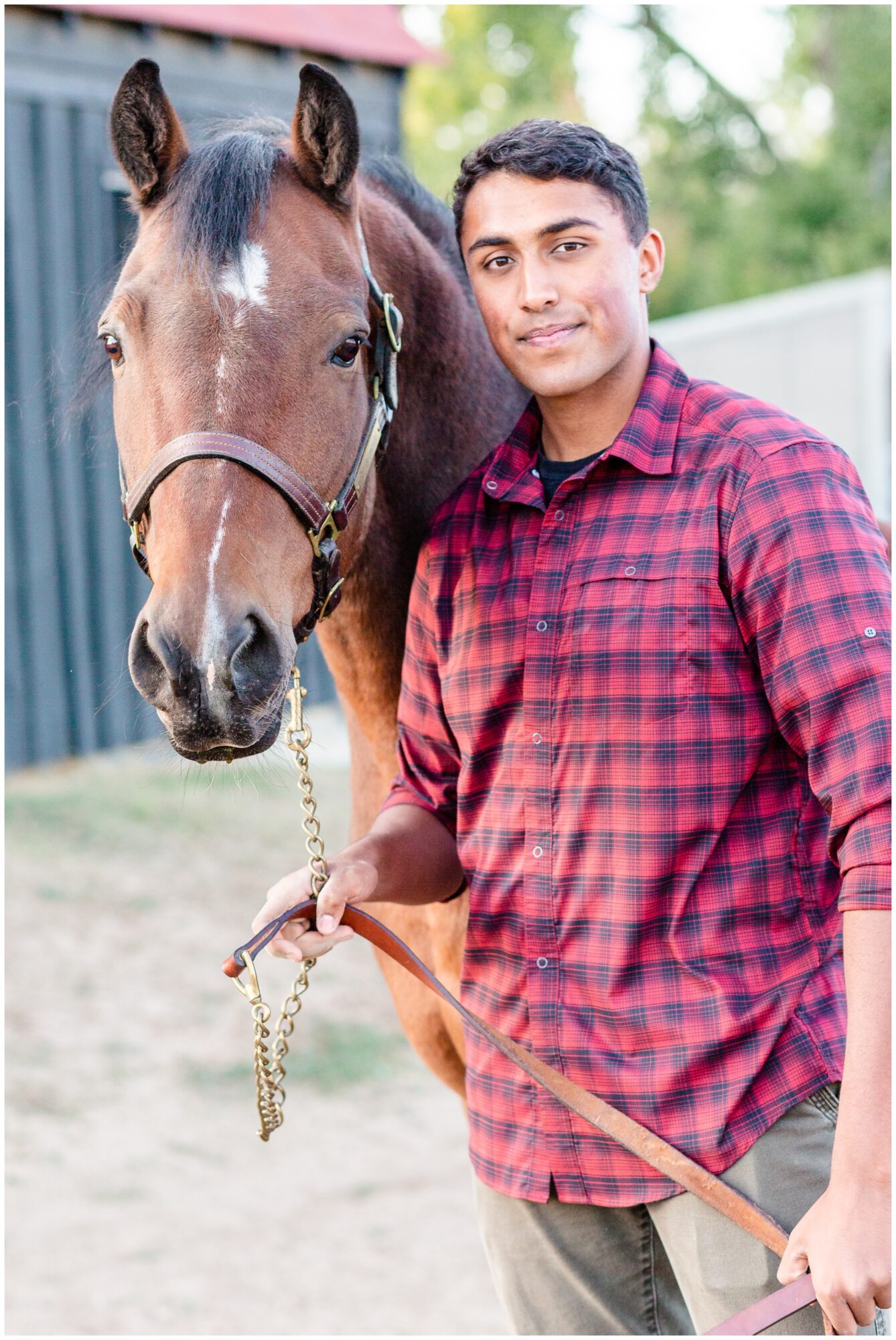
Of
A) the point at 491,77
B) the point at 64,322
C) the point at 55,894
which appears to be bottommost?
the point at 55,894

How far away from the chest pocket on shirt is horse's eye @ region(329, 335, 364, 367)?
0.48 metres

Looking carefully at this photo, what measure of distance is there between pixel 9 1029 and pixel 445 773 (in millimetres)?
4049

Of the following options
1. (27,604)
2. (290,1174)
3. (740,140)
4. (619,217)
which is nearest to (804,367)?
(27,604)

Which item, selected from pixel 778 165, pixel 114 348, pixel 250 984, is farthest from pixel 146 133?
pixel 778 165

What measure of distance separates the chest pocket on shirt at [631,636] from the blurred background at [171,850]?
2.39 ft

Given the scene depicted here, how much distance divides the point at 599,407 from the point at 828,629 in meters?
0.52

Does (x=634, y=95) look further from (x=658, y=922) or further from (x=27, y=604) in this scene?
(x=658, y=922)

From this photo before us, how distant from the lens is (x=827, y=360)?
881 centimetres

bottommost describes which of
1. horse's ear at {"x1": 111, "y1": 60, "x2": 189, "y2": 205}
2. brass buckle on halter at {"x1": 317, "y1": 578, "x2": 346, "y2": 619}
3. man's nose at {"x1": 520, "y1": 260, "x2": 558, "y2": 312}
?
brass buckle on halter at {"x1": 317, "y1": 578, "x2": 346, "y2": 619}

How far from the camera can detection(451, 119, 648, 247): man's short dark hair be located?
1721mm

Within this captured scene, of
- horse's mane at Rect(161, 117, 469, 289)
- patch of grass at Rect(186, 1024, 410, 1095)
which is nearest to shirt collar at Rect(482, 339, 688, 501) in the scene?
horse's mane at Rect(161, 117, 469, 289)

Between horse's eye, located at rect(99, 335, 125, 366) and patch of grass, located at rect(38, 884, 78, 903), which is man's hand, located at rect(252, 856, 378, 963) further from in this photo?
patch of grass, located at rect(38, 884, 78, 903)

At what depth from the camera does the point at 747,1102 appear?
1.59m

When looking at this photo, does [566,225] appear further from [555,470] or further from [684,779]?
[684,779]
